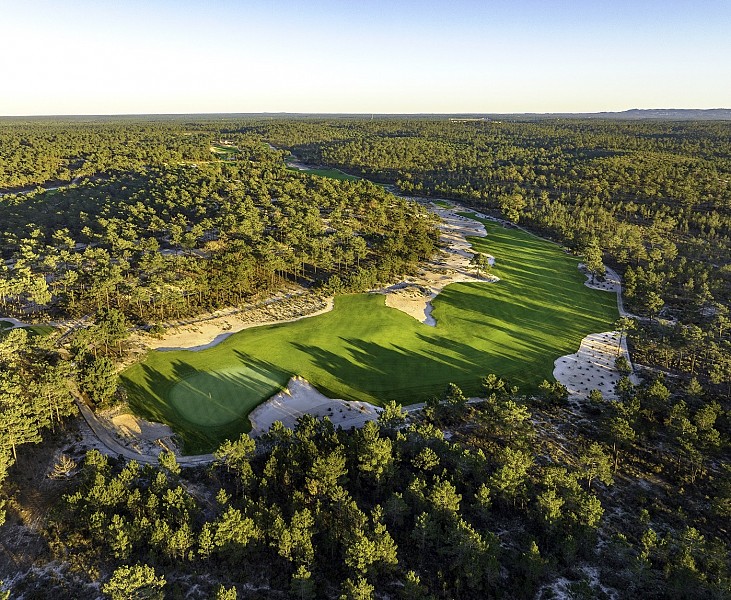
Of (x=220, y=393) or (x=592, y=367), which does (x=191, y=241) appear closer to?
(x=220, y=393)

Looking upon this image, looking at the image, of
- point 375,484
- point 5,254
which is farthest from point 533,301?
point 5,254

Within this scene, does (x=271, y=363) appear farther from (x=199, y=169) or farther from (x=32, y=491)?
(x=199, y=169)

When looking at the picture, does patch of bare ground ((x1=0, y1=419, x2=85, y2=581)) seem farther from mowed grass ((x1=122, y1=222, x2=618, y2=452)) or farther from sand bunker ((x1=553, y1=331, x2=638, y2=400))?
sand bunker ((x1=553, y1=331, x2=638, y2=400))

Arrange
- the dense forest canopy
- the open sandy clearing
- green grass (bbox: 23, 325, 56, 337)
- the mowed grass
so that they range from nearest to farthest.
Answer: the dense forest canopy, the mowed grass, green grass (bbox: 23, 325, 56, 337), the open sandy clearing

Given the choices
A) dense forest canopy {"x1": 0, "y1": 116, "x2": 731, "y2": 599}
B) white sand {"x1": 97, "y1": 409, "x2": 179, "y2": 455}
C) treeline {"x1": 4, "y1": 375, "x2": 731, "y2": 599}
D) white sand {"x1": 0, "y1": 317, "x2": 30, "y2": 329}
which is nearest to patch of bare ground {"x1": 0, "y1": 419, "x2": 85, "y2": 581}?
dense forest canopy {"x1": 0, "y1": 116, "x2": 731, "y2": 599}

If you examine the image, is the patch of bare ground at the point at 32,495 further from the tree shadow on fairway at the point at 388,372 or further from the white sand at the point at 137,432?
the tree shadow on fairway at the point at 388,372

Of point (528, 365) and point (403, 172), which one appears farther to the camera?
point (403, 172)
